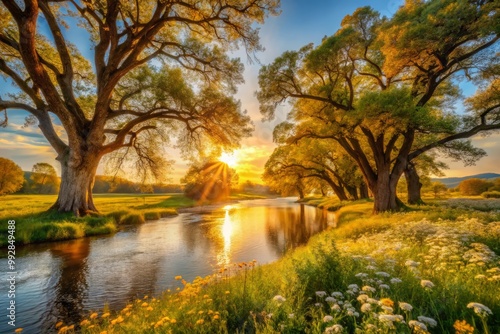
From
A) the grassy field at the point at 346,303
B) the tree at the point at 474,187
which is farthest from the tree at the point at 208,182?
the tree at the point at 474,187

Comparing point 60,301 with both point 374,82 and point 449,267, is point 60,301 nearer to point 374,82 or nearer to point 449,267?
point 449,267

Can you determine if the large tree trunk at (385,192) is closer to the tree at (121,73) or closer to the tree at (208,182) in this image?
the tree at (121,73)

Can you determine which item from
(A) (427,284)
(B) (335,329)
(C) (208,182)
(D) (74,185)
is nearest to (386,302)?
(B) (335,329)

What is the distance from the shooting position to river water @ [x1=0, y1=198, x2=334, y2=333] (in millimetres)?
6553

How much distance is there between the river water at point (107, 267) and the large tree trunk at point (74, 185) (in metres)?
3.70

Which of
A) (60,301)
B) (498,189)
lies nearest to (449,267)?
(60,301)

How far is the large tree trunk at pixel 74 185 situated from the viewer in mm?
16562

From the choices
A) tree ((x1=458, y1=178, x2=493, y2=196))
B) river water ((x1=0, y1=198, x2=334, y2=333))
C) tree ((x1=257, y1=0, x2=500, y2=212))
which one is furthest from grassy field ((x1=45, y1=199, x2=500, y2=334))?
tree ((x1=458, y1=178, x2=493, y2=196))

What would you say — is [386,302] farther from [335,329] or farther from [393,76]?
[393,76]

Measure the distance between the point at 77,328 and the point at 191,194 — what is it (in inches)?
2513

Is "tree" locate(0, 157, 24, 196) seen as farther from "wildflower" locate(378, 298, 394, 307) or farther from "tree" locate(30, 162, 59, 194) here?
"wildflower" locate(378, 298, 394, 307)

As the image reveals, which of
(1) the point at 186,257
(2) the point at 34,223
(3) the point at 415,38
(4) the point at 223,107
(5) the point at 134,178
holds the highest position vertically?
(3) the point at 415,38

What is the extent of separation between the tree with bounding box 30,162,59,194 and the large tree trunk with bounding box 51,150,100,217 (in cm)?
7937

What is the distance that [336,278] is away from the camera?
176 inches
